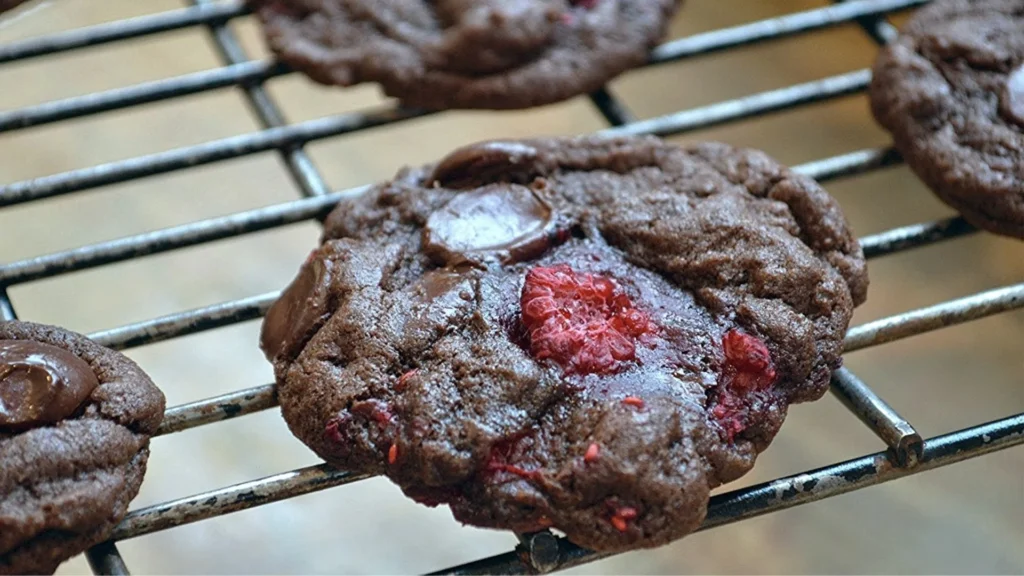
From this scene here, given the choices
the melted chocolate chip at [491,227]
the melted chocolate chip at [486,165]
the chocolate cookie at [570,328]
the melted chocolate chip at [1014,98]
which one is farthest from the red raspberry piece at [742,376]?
the melted chocolate chip at [1014,98]

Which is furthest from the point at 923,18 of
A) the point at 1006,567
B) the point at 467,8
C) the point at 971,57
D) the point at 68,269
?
the point at 68,269

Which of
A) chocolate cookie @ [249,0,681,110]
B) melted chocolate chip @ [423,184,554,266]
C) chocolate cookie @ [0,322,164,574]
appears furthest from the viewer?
chocolate cookie @ [249,0,681,110]

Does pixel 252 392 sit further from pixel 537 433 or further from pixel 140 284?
pixel 140 284

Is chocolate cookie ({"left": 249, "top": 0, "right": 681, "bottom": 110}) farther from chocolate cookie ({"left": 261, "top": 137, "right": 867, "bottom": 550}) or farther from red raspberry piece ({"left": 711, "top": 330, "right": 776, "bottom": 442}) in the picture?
red raspberry piece ({"left": 711, "top": 330, "right": 776, "bottom": 442})

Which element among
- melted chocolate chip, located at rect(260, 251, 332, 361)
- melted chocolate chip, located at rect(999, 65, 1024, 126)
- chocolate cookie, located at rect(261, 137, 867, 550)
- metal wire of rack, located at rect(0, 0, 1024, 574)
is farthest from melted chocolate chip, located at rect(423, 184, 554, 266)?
melted chocolate chip, located at rect(999, 65, 1024, 126)

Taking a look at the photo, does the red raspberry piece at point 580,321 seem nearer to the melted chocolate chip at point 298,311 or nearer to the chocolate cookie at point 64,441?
the melted chocolate chip at point 298,311

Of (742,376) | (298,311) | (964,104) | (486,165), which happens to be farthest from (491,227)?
(964,104)
